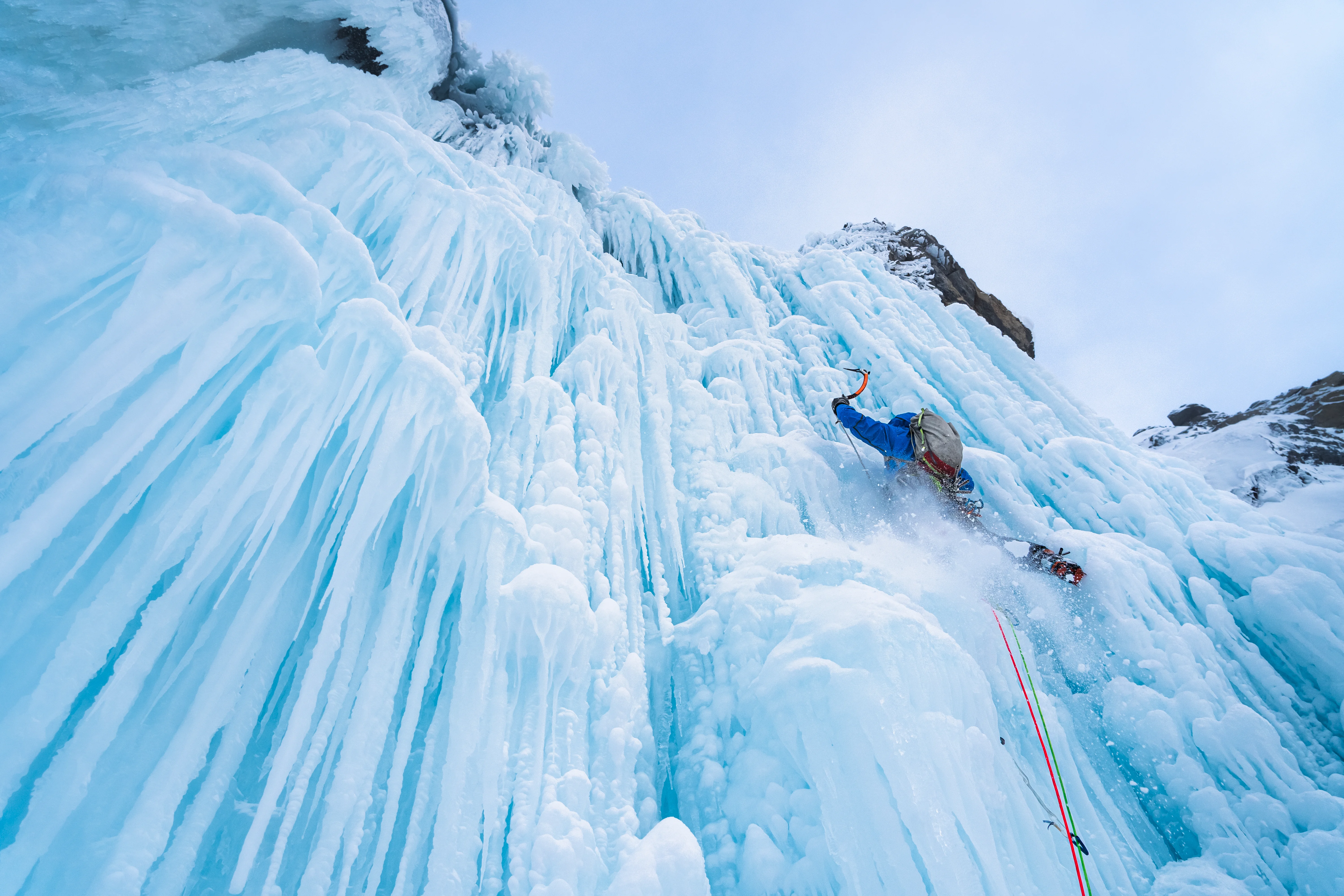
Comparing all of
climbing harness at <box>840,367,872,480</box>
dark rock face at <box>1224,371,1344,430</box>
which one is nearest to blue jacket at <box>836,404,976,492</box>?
climbing harness at <box>840,367,872,480</box>

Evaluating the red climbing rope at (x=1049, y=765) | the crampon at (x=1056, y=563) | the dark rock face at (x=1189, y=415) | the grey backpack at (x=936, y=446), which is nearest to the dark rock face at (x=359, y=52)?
the grey backpack at (x=936, y=446)

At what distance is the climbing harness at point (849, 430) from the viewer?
6738mm

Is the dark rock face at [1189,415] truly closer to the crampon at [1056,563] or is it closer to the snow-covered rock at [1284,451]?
the snow-covered rock at [1284,451]

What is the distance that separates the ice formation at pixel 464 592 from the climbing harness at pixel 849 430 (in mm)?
427

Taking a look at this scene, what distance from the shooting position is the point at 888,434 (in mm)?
6457

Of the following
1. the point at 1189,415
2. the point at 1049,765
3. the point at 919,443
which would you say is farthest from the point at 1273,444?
the point at 1049,765

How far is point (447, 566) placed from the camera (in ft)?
11.4

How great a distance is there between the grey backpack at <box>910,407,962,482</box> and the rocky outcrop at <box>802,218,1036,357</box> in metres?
7.64

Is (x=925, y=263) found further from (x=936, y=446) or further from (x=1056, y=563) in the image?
(x=1056, y=563)

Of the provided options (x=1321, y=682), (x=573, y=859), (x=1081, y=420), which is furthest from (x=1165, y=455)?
(x=573, y=859)

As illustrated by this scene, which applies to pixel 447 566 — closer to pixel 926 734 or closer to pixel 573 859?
pixel 573 859

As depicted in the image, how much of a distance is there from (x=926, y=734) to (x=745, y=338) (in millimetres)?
6379

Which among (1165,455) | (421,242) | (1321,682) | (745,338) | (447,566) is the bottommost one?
(1321,682)

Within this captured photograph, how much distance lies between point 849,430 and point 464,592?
16.6 ft
